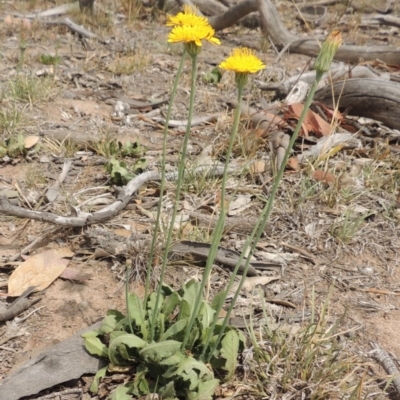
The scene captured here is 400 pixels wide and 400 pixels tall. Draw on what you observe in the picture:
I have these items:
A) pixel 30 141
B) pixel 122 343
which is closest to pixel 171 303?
pixel 122 343

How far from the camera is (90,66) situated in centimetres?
544

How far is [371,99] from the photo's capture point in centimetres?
397

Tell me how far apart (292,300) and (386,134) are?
2192 mm

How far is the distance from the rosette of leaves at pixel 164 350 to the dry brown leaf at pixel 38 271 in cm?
56

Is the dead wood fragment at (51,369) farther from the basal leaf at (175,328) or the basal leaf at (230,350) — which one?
the basal leaf at (230,350)

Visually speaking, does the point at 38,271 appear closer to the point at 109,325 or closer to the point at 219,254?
the point at 109,325

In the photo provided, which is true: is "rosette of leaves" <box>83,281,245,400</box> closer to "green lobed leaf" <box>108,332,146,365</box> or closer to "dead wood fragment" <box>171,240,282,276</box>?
"green lobed leaf" <box>108,332,146,365</box>

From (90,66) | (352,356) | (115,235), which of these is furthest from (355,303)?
(90,66)

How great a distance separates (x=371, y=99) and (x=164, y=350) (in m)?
2.92

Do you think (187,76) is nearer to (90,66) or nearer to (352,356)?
(90,66)

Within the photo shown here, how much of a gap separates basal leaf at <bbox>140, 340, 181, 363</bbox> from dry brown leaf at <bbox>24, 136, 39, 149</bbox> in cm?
226

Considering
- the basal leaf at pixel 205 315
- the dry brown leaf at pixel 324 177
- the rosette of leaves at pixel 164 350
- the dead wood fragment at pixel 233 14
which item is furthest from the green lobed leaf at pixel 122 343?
the dead wood fragment at pixel 233 14

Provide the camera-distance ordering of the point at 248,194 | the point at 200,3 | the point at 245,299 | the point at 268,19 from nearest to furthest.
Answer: the point at 245,299
the point at 248,194
the point at 268,19
the point at 200,3

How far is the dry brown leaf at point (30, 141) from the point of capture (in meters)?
3.62
